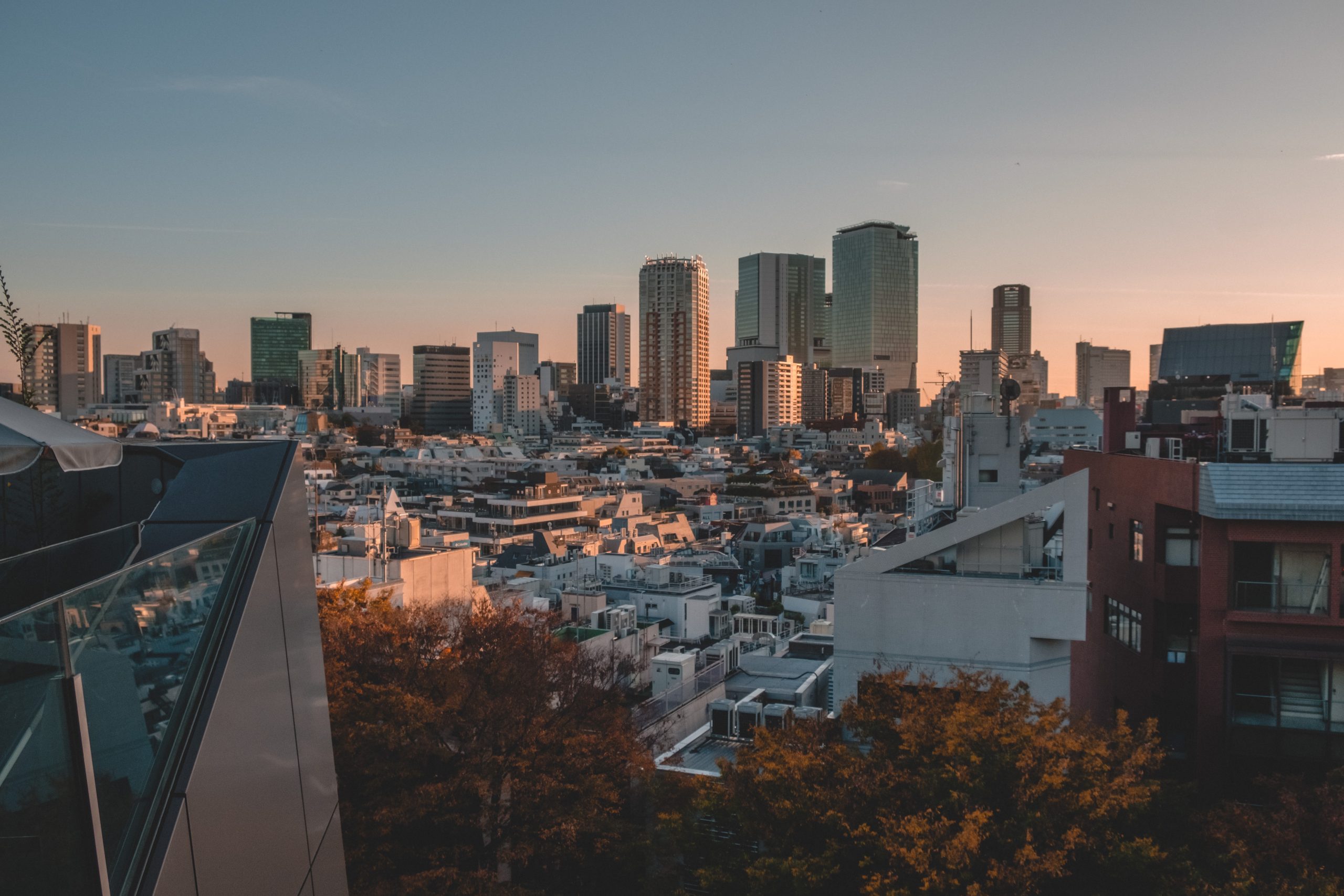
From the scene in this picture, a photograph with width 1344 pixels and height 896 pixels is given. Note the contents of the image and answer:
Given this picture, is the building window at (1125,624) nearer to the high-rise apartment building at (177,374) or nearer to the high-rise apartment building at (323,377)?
the high-rise apartment building at (177,374)

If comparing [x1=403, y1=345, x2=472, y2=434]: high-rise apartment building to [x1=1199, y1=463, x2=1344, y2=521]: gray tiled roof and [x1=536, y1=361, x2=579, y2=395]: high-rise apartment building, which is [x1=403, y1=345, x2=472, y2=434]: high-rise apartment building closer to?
[x1=536, y1=361, x2=579, y2=395]: high-rise apartment building

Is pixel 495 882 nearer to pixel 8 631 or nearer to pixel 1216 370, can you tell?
pixel 8 631

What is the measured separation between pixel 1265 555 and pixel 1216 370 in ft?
167

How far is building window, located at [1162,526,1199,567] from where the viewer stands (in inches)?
504

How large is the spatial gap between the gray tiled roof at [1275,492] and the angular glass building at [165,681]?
397 inches

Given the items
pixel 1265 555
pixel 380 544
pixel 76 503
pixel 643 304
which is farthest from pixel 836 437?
pixel 76 503

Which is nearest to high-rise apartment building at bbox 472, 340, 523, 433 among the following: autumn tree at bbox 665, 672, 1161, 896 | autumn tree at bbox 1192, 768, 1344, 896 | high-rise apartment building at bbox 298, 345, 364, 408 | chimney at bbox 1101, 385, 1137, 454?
high-rise apartment building at bbox 298, 345, 364, 408

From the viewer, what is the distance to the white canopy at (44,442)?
312cm

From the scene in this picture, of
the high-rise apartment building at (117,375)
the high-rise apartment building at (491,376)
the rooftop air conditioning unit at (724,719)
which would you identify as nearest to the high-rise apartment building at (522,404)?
the high-rise apartment building at (491,376)

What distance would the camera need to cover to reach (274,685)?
3.77 meters

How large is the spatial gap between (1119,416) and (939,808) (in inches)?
426

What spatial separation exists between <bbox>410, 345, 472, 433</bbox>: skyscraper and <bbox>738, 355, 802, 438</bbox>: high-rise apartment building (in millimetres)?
44911

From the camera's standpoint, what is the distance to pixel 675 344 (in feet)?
534

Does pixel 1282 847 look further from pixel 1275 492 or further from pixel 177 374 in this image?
pixel 177 374
